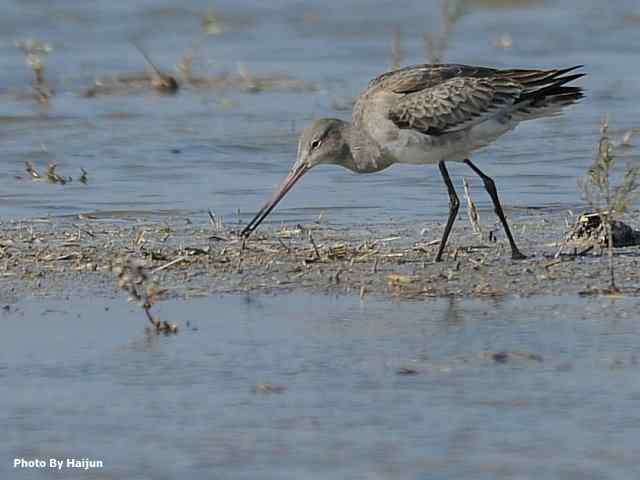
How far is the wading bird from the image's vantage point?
8.44m

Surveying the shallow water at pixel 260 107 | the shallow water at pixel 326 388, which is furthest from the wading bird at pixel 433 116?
the shallow water at pixel 326 388

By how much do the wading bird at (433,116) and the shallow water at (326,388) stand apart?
4.87ft

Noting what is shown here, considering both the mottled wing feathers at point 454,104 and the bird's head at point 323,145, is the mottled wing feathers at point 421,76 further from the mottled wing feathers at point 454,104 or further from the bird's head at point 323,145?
the bird's head at point 323,145

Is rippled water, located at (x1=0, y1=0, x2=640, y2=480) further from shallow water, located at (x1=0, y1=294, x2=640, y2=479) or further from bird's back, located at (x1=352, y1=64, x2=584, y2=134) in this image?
bird's back, located at (x1=352, y1=64, x2=584, y2=134)

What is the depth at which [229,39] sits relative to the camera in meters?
17.1

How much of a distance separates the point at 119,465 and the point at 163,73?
32.0ft

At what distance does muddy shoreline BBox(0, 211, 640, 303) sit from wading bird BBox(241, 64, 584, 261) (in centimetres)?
30

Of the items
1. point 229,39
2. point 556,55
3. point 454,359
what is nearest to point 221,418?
point 454,359

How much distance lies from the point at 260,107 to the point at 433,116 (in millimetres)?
5171

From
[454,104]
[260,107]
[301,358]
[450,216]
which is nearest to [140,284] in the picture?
[301,358]

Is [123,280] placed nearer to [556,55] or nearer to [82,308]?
[82,308]

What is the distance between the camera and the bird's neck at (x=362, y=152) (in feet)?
28.0

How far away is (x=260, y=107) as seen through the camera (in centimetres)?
1347

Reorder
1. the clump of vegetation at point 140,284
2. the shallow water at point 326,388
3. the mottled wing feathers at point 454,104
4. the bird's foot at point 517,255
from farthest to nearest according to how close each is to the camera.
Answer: the mottled wing feathers at point 454,104
the bird's foot at point 517,255
the clump of vegetation at point 140,284
the shallow water at point 326,388
